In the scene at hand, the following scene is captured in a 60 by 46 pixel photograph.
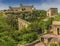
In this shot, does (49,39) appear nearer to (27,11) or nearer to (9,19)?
(9,19)

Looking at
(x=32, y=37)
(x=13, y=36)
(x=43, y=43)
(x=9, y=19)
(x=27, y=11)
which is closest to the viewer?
(x=43, y=43)

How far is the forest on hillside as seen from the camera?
19487 mm

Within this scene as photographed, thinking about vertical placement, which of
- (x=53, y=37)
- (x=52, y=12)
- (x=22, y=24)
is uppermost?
(x=52, y=12)

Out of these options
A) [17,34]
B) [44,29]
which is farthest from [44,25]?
[17,34]

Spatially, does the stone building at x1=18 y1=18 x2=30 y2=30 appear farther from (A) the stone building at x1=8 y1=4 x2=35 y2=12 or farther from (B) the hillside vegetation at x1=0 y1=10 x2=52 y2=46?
(A) the stone building at x1=8 y1=4 x2=35 y2=12

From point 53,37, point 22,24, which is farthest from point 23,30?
point 53,37

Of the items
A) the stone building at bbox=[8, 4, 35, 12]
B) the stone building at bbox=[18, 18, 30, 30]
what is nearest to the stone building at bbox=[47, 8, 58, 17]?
the stone building at bbox=[18, 18, 30, 30]

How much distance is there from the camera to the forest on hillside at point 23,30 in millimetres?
19487

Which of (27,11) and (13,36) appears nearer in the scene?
(13,36)

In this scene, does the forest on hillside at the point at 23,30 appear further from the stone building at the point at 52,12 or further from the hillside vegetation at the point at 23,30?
the stone building at the point at 52,12

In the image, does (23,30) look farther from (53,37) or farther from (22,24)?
(53,37)

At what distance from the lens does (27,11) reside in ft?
116

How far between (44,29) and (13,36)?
8.43ft

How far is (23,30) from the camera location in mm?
23844
